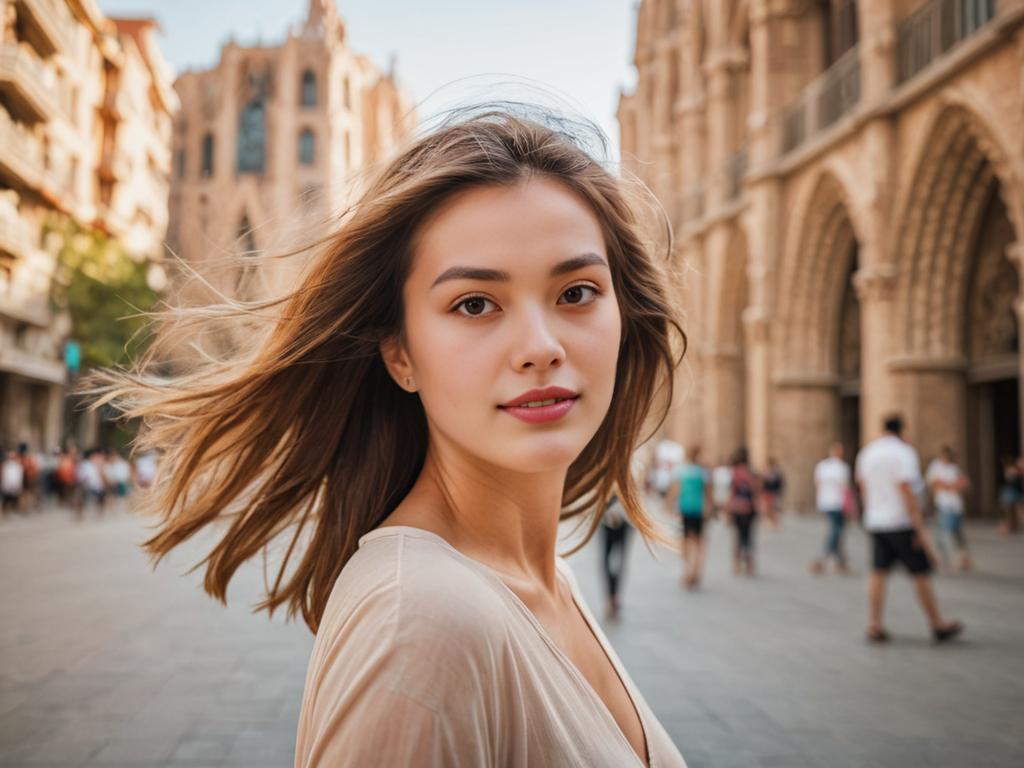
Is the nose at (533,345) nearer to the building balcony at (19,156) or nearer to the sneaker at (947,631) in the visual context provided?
the sneaker at (947,631)

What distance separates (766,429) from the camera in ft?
72.4

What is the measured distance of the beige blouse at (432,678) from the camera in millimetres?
838

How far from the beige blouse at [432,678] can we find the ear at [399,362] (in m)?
0.31

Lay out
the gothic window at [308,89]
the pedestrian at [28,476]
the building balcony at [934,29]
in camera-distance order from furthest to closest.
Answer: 1. the gothic window at [308,89]
2. the pedestrian at [28,476]
3. the building balcony at [934,29]

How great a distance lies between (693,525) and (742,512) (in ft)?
4.34

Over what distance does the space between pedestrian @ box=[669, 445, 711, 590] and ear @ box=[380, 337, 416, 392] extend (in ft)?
31.1

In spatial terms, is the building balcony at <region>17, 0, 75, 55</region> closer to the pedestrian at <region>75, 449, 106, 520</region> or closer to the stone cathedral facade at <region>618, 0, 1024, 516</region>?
the pedestrian at <region>75, 449, 106, 520</region>

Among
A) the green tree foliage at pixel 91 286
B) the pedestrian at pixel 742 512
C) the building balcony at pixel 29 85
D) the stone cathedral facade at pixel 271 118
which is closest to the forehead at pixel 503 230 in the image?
the pedestrian at pixel 742 512

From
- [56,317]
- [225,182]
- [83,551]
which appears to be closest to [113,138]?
[56,317]

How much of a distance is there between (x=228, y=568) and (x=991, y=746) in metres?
4.36

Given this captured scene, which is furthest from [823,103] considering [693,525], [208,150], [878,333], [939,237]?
[208,150]

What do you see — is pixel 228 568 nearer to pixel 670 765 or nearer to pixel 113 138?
pixel 670 765

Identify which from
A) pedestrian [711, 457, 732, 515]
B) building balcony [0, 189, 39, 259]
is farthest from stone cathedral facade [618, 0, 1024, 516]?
building balcony [0, 189, 39, 259]

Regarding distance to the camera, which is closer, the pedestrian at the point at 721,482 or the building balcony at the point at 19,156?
the pedestrian at the point at 721,482
